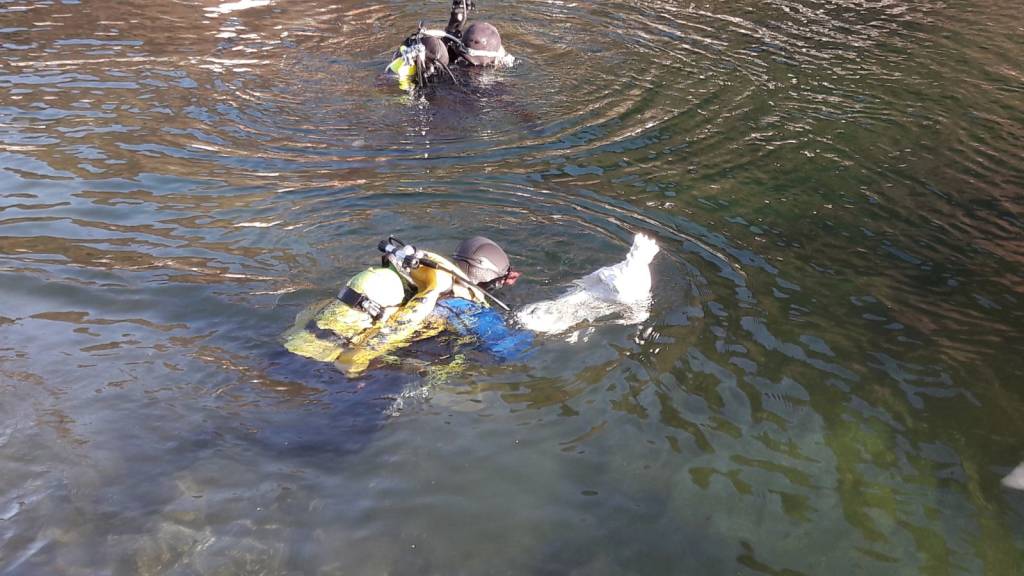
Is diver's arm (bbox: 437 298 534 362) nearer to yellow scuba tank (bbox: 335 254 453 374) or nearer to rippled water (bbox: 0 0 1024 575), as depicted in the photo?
yellow scuba tank (bbox: 335 254 453 374)

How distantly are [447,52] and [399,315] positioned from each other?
663cm

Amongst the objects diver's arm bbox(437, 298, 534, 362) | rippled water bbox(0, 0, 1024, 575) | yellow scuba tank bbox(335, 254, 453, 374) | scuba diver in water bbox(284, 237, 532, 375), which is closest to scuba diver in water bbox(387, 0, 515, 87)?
rippled water bbox(0, 0, 1024, 575)

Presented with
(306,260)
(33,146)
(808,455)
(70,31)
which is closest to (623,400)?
(808,455)

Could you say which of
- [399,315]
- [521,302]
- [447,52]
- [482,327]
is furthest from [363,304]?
[447,52]

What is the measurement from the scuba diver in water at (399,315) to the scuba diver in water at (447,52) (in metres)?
5.56

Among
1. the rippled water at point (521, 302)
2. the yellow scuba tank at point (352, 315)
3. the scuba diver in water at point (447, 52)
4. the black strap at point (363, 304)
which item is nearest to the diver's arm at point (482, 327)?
the rippled water at point (521, 302)

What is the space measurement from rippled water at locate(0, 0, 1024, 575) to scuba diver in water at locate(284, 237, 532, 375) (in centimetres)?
26

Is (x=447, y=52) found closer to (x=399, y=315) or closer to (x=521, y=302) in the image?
(x=521, y=302)

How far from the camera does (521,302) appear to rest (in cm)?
629

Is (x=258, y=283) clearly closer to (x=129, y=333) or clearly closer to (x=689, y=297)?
(x=129, y=333)

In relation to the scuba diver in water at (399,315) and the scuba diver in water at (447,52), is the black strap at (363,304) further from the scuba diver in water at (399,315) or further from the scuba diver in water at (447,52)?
the scuba diver in water at (447,52)

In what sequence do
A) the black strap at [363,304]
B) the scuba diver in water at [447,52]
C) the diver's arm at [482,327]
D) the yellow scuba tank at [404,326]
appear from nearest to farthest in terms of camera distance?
the black strap at [363,304] < the yellow scuba tank at [404,326] < the diver's arm at [482,327] < the scuba diver in water at [447,52]

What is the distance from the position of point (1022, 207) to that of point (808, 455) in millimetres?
4698

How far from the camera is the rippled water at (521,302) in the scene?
436 cm
